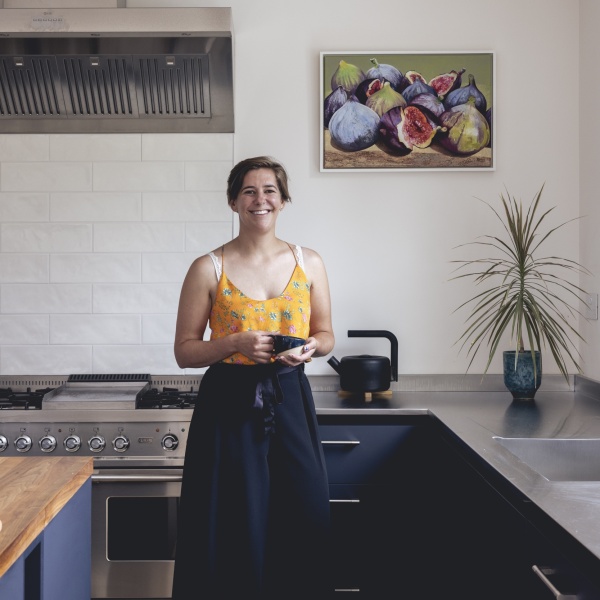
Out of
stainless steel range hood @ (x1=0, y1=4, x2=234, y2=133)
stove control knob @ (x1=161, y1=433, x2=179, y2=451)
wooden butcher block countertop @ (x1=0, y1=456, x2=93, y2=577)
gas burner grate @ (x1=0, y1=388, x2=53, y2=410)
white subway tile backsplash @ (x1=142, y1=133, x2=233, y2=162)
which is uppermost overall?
stainless steel range hood @ (x1=0, y1=4, x2=234, y2=133)

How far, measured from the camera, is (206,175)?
302 centimetres

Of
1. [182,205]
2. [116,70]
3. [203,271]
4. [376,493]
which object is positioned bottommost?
[376,493]

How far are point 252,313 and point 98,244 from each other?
4.00ft

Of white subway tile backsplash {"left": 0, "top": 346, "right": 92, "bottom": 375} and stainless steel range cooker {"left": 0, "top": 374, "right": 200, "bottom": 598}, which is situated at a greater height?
white subway tile backsplash {"left": 0, "top": 346, "right": 92, "bottom": 375}

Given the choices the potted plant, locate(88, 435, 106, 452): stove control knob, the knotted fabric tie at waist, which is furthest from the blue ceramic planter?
locate(88, 435, 106, 452): stove control knob

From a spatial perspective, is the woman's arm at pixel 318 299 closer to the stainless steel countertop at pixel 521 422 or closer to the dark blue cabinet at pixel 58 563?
the stainless steel countertop at pixel 521 422

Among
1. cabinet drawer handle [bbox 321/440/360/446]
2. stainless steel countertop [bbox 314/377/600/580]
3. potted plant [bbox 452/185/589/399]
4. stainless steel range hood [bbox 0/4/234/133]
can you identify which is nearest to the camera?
stainless steel countertop [bbox 314/377/600/580]

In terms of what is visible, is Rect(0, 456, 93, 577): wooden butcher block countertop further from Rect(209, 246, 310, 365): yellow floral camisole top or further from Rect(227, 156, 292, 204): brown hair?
Rect(227, 156, 292, 204): brown hair

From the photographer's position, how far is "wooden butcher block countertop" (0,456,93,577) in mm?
1112

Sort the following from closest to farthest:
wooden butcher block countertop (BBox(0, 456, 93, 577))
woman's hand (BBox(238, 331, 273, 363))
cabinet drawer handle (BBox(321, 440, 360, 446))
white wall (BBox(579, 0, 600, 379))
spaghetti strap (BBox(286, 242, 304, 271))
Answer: wooden butcher block countertop (BBox(0, 456, 93, 577)) → woman's hand (BBox(238, 331, 273, 363)) → spaghetti strap (BBox(286, 242, 304, 271)) → cabinet drawer handle (BBox(321, 440, 360, 446)) → white wall (BBox(579, 0, 600, 379))

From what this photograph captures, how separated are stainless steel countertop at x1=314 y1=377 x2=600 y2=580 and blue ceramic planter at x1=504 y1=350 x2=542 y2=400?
1.9 inches

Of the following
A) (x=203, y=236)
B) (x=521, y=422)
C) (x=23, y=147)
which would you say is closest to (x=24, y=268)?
(x=23, y=147)

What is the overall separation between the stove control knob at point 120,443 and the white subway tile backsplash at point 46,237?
0.88m

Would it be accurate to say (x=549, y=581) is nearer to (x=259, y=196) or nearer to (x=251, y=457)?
(x=251, y=457)
